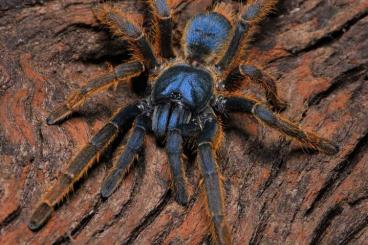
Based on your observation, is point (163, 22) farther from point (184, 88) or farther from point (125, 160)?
point (125, 160)

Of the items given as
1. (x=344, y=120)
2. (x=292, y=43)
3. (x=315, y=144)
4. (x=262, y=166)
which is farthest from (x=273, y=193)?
(x=292, y=43)

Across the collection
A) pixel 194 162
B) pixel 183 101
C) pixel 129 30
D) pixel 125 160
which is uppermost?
pixel 129 30

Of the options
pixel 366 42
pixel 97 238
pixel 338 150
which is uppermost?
pixel 366 42

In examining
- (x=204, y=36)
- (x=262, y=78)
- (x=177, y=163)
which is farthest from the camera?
(x=204, y=36)

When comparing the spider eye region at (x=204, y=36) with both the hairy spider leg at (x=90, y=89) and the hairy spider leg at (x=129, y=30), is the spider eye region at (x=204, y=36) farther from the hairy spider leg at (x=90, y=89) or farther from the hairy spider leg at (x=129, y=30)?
the hairy spider leg at (x=90, y=89)

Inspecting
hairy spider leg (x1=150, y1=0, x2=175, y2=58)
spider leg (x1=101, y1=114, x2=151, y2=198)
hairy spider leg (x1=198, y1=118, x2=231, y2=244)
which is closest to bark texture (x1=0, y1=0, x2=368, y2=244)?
spider leg (x1=101, y1=114, x2=151, y2=198)

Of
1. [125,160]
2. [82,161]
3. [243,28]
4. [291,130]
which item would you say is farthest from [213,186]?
[243,28]

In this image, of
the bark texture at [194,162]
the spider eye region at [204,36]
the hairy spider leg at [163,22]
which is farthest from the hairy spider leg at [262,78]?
the hairy spider leg at [163,22]

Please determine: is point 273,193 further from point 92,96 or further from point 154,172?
point 92,96
